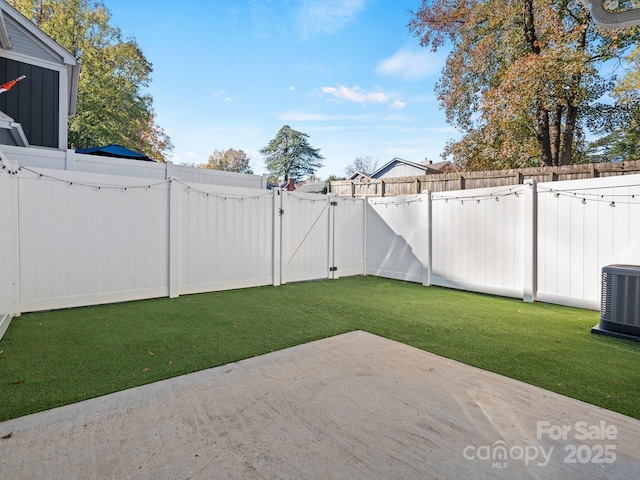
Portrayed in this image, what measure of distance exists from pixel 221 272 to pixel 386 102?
57.7 ft

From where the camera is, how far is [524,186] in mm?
5410

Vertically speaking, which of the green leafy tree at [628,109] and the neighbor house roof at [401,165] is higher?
the neighbor house roof at [401,165]

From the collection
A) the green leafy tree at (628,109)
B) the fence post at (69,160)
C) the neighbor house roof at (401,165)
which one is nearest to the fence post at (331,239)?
the fence post at (69,160)

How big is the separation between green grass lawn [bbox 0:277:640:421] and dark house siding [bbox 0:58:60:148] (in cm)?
481

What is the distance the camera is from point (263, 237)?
257 inches

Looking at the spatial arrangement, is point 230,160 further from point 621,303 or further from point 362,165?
point 621,303

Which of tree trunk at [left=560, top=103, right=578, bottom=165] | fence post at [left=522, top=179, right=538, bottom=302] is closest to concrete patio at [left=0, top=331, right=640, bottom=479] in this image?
fence post at [left=522, top=179, right=538, bottom=302]

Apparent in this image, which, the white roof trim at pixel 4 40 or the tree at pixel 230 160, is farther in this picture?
the tree at pixel 230 160

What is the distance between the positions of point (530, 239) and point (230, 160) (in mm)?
43302

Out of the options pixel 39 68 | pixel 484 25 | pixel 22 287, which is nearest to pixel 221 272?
pixel 22 287

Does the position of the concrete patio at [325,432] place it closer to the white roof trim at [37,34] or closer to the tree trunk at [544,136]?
the white roof trim at [37,34]

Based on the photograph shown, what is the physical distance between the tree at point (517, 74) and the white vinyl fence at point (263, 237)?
5209mm

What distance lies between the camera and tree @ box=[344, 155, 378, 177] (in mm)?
38156

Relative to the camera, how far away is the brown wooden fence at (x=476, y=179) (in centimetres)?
557
